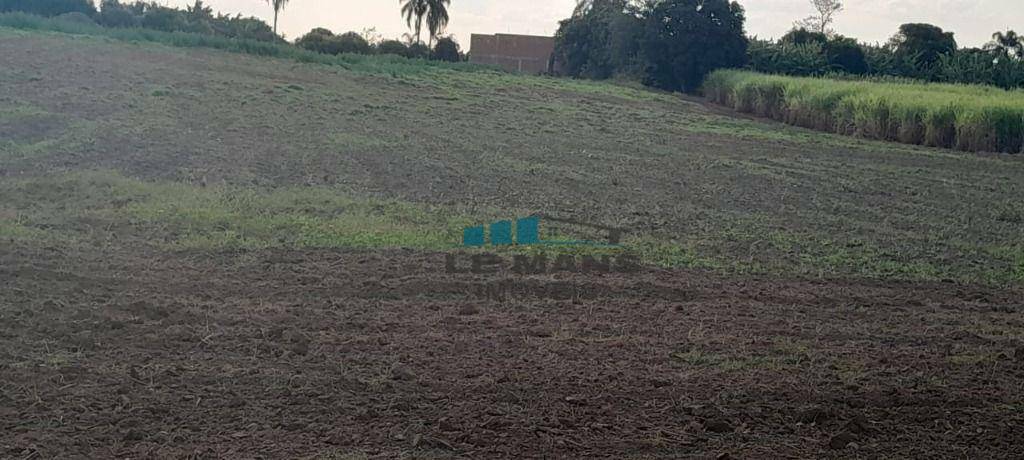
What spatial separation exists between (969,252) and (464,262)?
5712 mm

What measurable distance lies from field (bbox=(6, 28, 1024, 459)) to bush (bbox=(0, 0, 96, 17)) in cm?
2508

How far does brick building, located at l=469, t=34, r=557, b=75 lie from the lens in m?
59.4

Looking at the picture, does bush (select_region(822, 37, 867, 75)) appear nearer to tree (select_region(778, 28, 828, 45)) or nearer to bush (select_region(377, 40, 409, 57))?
tree (select_region(778, 28, 828, 45))

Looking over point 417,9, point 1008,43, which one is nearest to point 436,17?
point 417,9

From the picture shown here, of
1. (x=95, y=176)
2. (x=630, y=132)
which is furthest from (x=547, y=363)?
(x=630, y=132)

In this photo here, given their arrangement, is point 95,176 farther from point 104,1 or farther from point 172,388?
point 104,1

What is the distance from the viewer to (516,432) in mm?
5164

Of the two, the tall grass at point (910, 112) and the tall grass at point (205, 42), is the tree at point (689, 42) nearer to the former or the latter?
the tall grass at point (910, 112)

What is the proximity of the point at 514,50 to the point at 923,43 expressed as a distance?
23774mm

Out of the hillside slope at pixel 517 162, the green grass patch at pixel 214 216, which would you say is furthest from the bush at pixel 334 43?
the green grass patch at pixel 214 216

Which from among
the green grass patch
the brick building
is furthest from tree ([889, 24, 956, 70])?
the green grass patch

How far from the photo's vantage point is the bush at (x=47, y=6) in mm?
40781

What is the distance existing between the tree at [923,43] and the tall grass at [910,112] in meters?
16.3

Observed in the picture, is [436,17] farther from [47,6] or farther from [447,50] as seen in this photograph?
[47,6]
